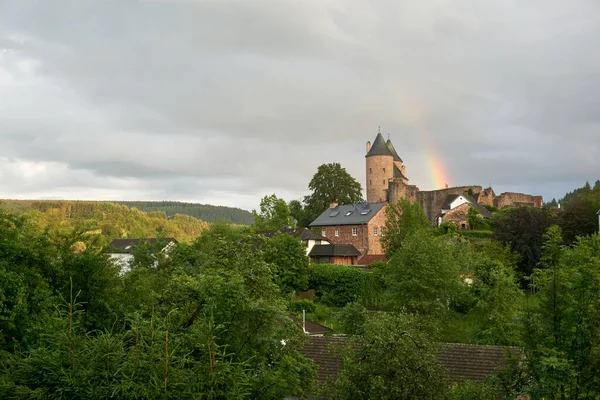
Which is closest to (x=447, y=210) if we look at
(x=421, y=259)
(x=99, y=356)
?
(x=421, y=259)

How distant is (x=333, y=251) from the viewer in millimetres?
61062

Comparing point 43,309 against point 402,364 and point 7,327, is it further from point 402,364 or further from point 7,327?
point 402,364

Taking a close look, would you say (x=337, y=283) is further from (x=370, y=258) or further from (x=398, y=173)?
(x=398, y=173)

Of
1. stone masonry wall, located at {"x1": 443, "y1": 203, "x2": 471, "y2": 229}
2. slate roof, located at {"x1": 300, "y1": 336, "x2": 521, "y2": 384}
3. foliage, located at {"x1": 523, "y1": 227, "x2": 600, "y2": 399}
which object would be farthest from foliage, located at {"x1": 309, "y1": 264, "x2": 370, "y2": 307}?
foliage, located at {"x1": 523, "y1": 227, "x2": 600, "y2": 399}

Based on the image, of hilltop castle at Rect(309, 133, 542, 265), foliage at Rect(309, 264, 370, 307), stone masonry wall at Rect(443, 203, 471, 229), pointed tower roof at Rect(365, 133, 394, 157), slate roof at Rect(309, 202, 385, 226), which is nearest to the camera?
foliage at Rect(309, 264, 370, 307)

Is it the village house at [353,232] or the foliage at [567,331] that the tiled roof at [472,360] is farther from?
the village house at [353,232]

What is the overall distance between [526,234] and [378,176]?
34888 millimetres

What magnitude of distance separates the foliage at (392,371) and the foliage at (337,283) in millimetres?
36637

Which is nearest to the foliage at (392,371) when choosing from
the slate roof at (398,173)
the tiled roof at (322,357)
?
the tiled roof at (322,357)

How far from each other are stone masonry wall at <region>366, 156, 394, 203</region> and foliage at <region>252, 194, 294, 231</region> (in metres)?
11.8

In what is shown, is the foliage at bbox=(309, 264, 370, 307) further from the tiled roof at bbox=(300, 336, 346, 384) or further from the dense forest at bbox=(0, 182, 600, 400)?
the dense forest at bbox=(0, 182, 600, 400)

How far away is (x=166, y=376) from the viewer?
28.8 ft

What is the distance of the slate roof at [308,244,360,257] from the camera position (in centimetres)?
6091

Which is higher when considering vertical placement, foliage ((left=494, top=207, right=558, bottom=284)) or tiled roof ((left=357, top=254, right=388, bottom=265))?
foliage ((left=494, top=207, right=558, bottom=284))
